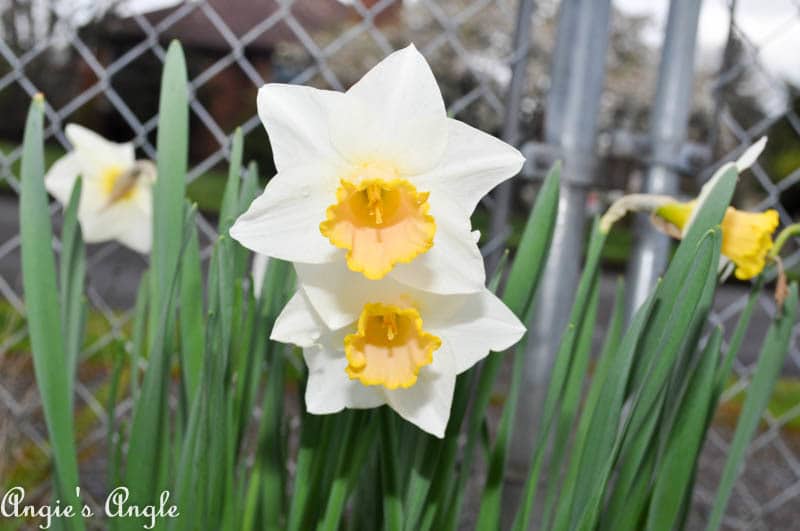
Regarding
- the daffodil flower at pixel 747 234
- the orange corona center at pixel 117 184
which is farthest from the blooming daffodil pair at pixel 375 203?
the orange corona center at pixel 117 184

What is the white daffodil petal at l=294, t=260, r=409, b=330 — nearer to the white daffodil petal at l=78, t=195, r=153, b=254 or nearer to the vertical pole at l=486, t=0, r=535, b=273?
the white daffodil petal at l=78, t=195, r=153, b=254

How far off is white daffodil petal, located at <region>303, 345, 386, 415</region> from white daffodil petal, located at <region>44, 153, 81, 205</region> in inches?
16.3

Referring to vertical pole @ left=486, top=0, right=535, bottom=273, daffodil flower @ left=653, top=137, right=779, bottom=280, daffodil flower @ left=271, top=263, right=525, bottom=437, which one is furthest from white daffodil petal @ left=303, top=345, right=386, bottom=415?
vertical pole @ left=486, top=0, right=535, bottom=273

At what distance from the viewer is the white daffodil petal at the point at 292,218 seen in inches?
16.3

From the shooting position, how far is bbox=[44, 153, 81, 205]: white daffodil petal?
Answer: 2.54 feet

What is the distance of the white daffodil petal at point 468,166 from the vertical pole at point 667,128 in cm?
42

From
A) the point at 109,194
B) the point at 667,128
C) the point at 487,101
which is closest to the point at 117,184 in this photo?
the point at 109,194

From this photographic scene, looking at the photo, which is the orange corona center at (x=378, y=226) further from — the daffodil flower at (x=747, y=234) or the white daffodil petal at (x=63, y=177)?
the white daffodil petal at (x=63, y=177)

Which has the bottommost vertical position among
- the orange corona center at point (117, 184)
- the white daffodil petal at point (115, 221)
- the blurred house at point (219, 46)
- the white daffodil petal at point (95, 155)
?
the white daffodil petal at point (115, 221)

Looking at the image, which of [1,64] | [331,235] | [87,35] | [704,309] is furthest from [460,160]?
[1,64]

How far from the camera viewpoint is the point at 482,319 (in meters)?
0.46

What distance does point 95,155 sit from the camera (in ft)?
2.52

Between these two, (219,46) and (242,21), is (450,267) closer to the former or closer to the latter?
(242,21)

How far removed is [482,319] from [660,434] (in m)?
0.18
